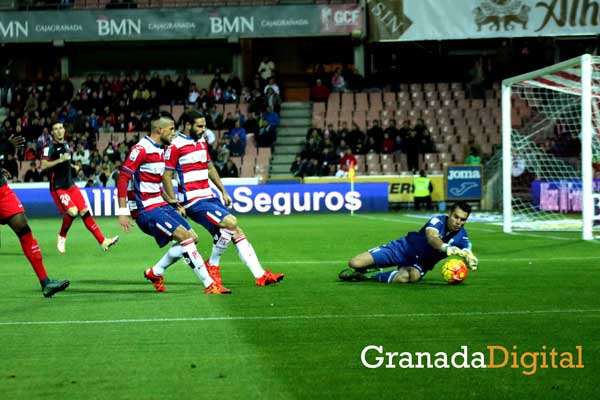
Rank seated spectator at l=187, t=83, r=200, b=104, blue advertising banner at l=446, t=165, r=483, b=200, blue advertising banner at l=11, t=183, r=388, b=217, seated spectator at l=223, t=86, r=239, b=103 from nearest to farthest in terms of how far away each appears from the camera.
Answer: blue advertising banner at l=11, t=183, r=388, b=217, blue advertising banner at l=446, t=165, r=483, b=200, seated spectator at l=187, t=83, r=200, b=104, seated spectator at l=223, t=86, r=239, b=103

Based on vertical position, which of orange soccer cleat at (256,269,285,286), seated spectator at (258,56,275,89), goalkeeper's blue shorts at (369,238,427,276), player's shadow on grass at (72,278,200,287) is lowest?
player's shadow on grass at (72,278,200,287)

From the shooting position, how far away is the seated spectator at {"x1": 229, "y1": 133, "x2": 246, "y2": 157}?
109 feet

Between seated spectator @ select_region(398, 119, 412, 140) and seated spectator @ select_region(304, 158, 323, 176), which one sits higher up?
seated spectator @ select_region(398, 119, 412, 140)

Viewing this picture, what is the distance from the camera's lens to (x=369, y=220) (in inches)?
999

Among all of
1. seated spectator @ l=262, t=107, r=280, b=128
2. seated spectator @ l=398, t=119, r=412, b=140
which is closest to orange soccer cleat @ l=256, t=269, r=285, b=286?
seated spectator @ l=398, t=119, r=412, b=140

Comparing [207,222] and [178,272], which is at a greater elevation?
[207,222]

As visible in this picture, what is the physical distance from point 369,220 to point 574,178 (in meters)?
7.15

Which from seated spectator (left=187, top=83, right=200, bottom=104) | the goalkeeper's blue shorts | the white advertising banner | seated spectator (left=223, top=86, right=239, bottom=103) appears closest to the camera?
the goalkeeper's blue shorts

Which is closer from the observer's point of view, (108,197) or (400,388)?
(400,388)

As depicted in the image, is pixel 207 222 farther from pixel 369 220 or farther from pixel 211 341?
pixel 369 220

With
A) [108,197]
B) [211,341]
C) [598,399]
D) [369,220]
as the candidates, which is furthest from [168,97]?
[598,399]

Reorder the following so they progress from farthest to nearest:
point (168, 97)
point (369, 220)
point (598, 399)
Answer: point (168, 97)
point (369, 220)
point (598, 399)

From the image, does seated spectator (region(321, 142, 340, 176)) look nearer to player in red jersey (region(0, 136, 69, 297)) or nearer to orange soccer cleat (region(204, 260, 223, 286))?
orange soccer cleat (region(204, 260, 223, 286))

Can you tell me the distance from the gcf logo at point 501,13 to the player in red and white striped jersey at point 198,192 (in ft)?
81.7
